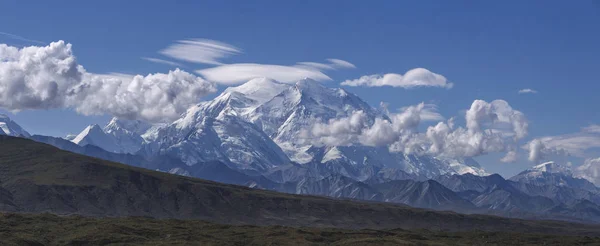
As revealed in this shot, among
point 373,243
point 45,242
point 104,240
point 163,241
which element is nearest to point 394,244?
point 373,243

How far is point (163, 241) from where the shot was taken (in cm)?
19638

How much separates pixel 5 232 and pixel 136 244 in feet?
120

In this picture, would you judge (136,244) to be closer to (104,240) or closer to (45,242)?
(104,240)

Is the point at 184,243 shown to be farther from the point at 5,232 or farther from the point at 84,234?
the point at 5,232

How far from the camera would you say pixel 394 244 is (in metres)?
199

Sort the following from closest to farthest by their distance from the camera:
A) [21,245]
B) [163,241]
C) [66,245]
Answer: [21,245] < [66,245] < [163,241]

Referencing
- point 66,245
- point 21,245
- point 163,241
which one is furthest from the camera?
point 163,241

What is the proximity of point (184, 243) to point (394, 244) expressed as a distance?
55.4 m

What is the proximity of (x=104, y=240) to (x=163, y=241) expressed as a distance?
49.4 feet

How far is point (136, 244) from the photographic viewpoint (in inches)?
7377

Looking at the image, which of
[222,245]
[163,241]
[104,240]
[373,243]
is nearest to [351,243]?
[373,243]

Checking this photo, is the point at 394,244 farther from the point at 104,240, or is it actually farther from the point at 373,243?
the point at 104,240

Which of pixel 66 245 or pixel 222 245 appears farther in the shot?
pixel 222 245

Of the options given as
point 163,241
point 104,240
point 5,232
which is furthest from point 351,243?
point 5,232
